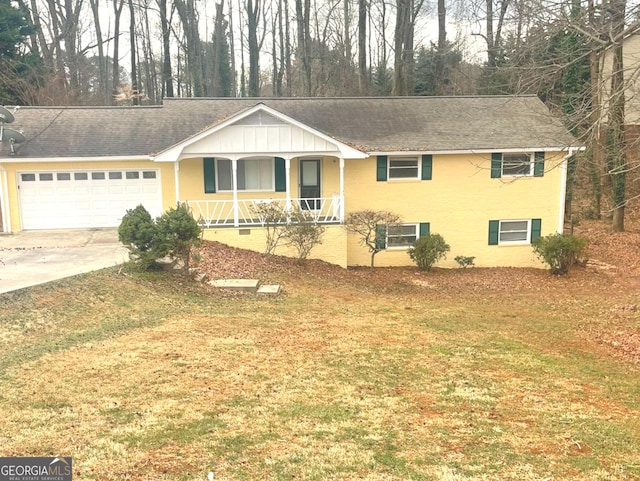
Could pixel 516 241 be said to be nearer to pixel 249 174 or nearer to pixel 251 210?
pixel 251 210

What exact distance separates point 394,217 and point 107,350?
11.2 meters

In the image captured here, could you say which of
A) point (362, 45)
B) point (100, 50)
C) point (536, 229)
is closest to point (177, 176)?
point (536, 229)

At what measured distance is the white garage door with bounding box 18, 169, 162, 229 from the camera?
58.0ft

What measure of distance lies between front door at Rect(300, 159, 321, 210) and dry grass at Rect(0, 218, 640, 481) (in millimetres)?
5990

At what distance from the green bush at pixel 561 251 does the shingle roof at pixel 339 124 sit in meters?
2.97

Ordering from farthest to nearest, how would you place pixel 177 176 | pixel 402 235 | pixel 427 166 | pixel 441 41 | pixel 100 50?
pixel 100 50
pixel 441 41
pixel 402 235
pixel 427 166
pixel 177 176

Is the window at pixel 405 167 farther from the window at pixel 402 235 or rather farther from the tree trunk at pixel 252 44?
the tree trunk at pixel 252 44

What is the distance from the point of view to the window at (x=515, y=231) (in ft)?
60.3

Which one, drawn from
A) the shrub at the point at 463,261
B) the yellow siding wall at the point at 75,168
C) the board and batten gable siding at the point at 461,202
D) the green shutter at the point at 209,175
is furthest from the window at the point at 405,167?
the yellow siding wall at the point at 75,168

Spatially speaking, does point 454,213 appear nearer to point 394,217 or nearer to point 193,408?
point 394,217

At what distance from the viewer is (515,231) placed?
1862 cm

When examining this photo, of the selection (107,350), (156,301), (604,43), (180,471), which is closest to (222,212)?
(156,301)

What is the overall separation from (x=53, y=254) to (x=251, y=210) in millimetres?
5704

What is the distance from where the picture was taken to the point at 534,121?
1923 cm
